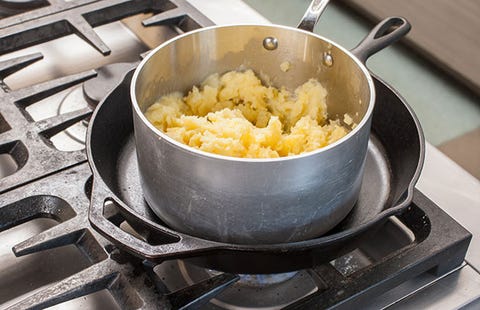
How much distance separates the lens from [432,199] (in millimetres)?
693

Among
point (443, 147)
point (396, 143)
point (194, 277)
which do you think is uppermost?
point (396, 143)

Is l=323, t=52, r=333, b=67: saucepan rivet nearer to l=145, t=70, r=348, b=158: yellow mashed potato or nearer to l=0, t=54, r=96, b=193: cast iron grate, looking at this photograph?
l=145, t=70, r=348, b=158: yellow mashed potato

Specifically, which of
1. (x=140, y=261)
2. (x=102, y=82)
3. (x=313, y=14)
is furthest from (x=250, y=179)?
(x=102, y=82)

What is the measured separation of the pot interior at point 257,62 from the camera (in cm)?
63

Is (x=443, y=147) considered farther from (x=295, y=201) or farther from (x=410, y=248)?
(x=295, y=201)

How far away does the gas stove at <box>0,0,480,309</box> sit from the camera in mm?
553

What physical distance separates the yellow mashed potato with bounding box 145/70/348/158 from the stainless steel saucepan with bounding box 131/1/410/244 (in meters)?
0.02

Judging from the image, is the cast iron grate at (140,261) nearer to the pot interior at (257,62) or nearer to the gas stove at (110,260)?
the gas stove at (110,260)

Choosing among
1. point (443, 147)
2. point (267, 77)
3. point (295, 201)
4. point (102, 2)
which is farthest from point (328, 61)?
point (443, 147)

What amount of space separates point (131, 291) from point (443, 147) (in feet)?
2.51

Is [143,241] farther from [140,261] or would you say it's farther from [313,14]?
[313,14]

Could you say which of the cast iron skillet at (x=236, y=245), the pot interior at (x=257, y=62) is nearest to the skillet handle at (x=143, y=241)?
the cast iron skillet at (x=236, y=245)

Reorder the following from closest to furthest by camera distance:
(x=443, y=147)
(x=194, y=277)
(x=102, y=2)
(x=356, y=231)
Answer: (x=356, y=231) < (x=194, y=277) < (x=102, y=2) < (x=443, y=147)

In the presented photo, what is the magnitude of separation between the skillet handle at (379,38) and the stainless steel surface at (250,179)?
0.13 ft
